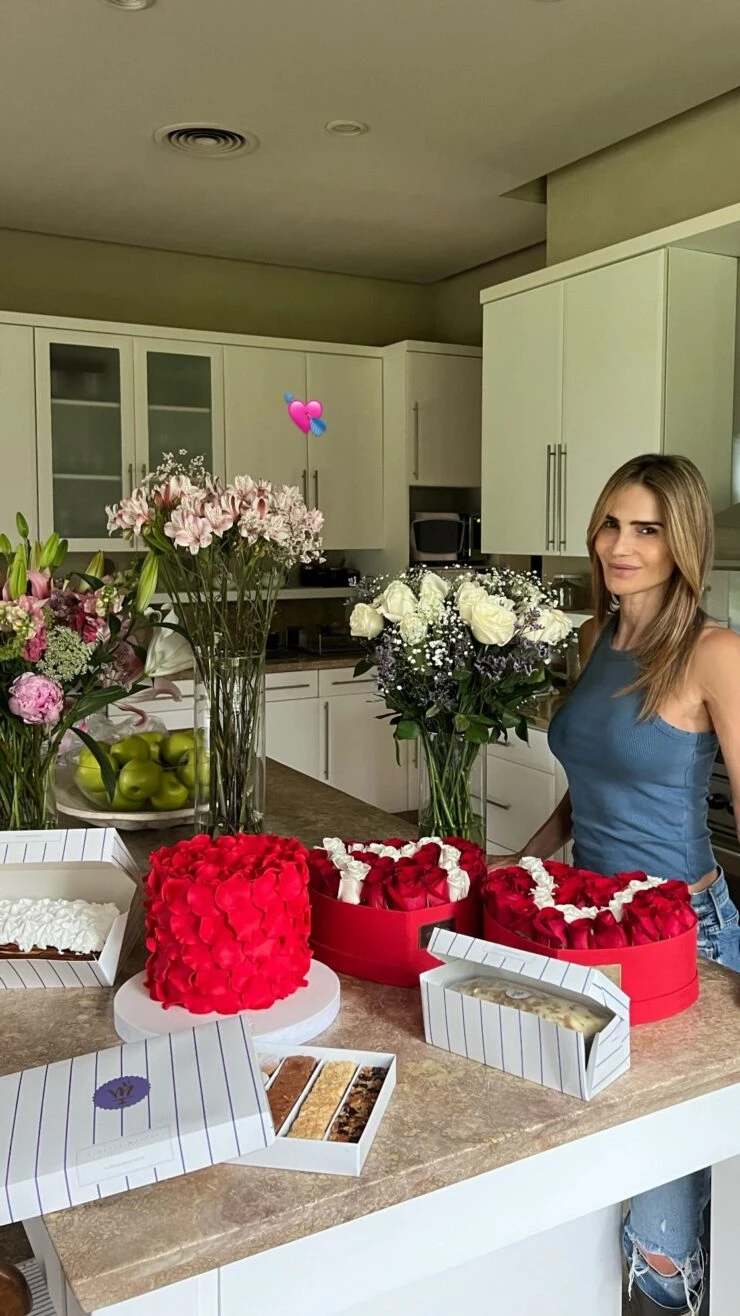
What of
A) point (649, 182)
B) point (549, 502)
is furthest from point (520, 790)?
point (649, 182)

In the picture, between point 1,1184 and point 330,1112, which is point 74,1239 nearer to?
point 1,1184

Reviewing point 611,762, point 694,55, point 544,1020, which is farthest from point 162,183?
point 544,1020

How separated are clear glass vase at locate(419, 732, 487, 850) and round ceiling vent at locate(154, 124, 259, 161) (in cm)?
266

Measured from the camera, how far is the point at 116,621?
5.16 ft

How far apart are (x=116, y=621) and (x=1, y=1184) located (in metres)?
0.91

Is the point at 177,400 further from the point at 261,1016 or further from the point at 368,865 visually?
the point at 261,1016

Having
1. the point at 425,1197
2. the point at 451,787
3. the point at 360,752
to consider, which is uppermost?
the point at 451,787

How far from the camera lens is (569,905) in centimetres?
117

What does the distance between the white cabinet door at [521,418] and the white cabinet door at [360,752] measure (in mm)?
1051

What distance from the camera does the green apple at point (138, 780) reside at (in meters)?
1.93

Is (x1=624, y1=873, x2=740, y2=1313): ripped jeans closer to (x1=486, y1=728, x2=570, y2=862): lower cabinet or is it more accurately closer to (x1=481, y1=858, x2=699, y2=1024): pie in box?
(x1=481, y1=858, x2=699, y2=1024): pie in box

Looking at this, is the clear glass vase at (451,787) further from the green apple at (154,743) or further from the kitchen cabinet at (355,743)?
the kitchen cabinet at (355,743)

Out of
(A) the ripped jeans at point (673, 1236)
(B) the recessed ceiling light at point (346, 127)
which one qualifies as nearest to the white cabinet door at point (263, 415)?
(B) the recessed ceiling light at point (346, 127)

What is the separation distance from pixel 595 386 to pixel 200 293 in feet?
7.28
